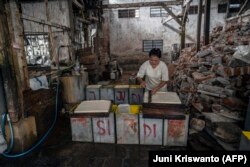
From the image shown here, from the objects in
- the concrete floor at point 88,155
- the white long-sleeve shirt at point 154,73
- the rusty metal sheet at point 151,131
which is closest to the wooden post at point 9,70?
the concrete floor at point 88,155

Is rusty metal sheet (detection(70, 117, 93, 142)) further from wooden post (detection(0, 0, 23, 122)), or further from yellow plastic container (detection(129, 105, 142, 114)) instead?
wooden post (detection(0, 0, 23, 122))

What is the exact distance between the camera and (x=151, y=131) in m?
3.39

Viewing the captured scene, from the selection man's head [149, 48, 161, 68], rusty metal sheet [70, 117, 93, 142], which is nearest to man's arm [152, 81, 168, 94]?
man's head [149, 48, 161, 68]

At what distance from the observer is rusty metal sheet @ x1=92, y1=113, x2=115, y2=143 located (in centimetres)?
340

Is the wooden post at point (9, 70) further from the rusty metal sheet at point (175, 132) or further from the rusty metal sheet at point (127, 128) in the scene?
→ the rusty metal sheet at point (175, 132)

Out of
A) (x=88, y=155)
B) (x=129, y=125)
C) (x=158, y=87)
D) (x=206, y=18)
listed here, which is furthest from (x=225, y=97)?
(x=206, y=18)

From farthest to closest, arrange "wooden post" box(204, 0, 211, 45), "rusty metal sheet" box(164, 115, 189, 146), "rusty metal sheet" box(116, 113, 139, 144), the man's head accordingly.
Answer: "wooden post" box(204, 0, 211, 45) → the man's head → "rusty metal sheet" box(116, 113, 139, 144) → "rusty metal sheet" box(164, 115, 189, 146)

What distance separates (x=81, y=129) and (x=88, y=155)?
1.81ft

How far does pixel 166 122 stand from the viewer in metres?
3.26

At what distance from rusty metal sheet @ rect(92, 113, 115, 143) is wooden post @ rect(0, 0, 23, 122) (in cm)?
150

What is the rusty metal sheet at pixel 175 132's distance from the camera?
3.24 meters

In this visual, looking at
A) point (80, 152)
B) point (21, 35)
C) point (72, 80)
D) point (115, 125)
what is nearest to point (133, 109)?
point (115, 125)

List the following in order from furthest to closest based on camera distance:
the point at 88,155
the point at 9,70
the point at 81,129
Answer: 1. the point at 81,129
2. the point at 88,155
3. the point at 9,70

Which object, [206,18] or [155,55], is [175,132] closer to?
[155,55]
